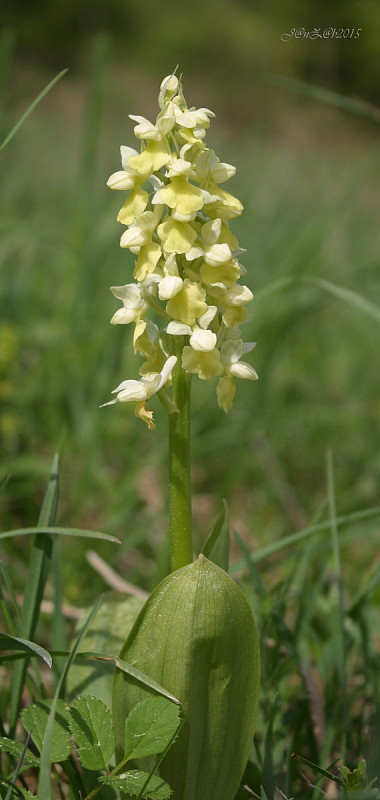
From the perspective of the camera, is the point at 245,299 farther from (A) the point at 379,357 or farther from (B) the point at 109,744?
(A) the point at 379,357

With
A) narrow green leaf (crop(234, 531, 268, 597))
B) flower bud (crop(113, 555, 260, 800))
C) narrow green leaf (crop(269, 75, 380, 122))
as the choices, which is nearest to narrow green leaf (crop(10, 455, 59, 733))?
flower bud (crop(113, 555, 260, 800))

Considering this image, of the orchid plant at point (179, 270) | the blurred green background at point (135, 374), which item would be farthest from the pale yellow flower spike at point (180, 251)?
the blurred green background at point (135, 374)

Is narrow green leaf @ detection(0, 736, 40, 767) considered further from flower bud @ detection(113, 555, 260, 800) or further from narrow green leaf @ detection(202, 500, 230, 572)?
narrow green leaf @ detection(202, 500, 230, 572)

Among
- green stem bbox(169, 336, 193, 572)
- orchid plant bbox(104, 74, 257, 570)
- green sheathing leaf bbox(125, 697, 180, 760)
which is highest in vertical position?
orchid plant bbox(104, 74, 257, 570)

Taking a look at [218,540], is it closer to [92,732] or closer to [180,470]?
[180,470]

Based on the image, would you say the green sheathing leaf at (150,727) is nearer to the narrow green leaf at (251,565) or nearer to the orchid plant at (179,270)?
the orchid plant at (179,270)

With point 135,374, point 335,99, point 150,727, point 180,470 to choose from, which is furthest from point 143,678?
point 135,374

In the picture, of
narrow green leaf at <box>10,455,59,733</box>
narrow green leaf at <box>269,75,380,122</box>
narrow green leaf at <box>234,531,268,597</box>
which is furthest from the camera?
narrow green leaf at <box>269,75,380,122</box>
